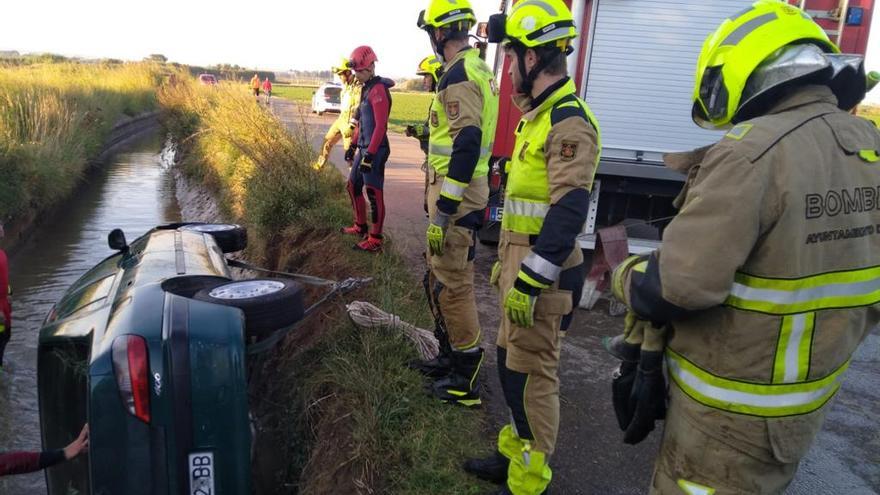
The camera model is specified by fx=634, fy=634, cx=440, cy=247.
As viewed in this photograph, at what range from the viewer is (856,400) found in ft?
13.1

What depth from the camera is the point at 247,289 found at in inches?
99.4

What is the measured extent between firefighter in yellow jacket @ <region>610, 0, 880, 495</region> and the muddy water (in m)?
4.14

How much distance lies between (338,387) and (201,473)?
133cm

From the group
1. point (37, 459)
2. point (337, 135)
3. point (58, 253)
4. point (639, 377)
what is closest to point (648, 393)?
point (639, 377)

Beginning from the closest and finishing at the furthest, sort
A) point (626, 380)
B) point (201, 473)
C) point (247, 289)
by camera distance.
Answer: point (626, 380), point (201, 473), point (247, 289)

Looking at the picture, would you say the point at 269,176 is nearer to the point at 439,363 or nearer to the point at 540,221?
the point at 439,363

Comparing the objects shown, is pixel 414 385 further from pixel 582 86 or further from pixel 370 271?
pixel 582 86

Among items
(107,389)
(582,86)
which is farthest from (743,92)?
(582,86)

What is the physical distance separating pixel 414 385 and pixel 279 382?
121cm

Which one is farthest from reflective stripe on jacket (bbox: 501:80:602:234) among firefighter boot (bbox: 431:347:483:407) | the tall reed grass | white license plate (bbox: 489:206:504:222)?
the tall reed grass

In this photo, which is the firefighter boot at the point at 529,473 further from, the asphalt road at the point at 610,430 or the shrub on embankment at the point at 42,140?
the shrub on embankment at the point at 42,140

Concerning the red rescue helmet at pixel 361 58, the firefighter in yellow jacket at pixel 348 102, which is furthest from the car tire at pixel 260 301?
the firefighter in yellow jacket at pixel 348 102

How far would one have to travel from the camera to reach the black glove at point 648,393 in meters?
1.81

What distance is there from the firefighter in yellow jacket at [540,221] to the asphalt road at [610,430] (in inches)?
21.2
